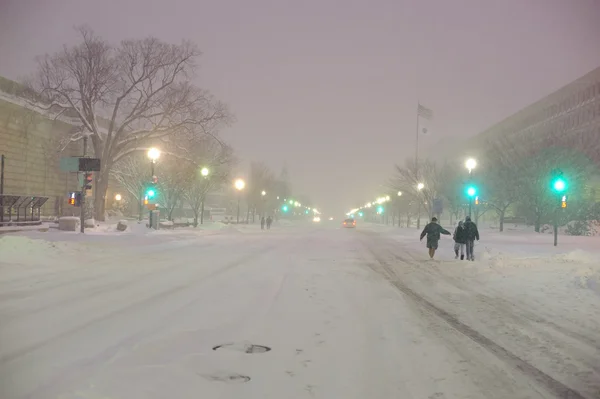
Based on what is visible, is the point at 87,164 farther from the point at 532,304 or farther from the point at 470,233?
the point at 532,304

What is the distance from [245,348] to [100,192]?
105ft

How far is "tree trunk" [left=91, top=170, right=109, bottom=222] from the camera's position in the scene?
33.6m

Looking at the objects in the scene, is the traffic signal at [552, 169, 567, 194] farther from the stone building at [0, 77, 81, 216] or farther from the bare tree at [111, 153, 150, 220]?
the bare tree at [111, 153, 150, 220]

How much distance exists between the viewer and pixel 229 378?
15.5 feet

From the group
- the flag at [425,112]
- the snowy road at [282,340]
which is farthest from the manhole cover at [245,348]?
the flag at [425,112]

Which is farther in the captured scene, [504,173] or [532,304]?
[504,173]

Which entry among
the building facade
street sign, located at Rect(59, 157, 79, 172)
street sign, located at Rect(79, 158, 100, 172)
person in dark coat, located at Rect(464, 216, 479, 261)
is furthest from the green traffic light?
the building facade

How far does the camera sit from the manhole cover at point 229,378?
4.65 m

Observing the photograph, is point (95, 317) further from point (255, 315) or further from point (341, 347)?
point (341, 347)

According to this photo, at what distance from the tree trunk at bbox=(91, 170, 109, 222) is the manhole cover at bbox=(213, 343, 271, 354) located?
3053cm

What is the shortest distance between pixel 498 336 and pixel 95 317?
605 centimetres

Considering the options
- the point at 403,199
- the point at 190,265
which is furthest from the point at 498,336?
the point at 403,199

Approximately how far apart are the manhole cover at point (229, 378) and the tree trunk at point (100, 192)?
103 ft

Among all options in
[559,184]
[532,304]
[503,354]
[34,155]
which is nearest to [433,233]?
[559,184]
